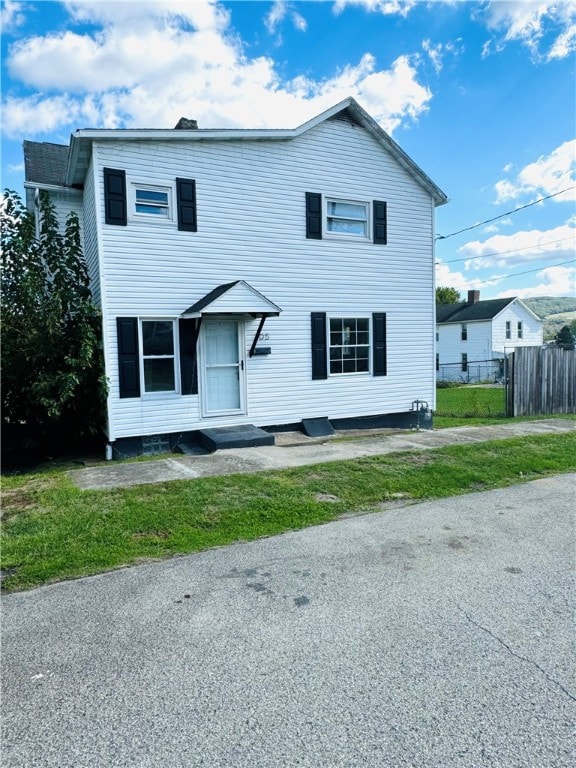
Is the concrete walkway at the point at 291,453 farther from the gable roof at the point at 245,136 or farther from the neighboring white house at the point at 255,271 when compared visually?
the gable roof at the point at 245,136

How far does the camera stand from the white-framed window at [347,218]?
11164mm

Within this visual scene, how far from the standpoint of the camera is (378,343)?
11.9 metres

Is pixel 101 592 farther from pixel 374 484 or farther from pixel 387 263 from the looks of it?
pixel 387 263

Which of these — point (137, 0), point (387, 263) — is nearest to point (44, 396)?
point (137, 0)

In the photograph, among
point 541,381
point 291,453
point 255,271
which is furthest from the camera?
point 541,381

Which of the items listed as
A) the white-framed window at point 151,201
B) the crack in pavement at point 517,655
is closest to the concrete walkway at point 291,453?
the crack in pavement at point 517,655

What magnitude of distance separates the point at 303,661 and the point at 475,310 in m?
40.4

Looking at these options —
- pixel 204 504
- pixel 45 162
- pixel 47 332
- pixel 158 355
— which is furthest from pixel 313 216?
pixel 204 504

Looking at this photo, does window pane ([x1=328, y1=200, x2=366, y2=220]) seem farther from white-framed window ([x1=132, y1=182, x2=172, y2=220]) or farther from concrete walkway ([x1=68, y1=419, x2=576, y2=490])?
concrete walkway ([x1=68, y1=419, x2=576, y2=490])

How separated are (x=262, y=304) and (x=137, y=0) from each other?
5213 mm

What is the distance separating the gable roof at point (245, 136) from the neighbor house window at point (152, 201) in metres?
0.86

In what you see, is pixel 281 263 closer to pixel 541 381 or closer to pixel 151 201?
pixel 151 201

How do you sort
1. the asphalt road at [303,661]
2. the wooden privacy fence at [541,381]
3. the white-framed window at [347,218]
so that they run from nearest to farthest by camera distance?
the asphalt road at [303,661] → the white-framed window at [347,218] → the wooden privacy fence at [541,381]

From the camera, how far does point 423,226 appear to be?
1228 cm
